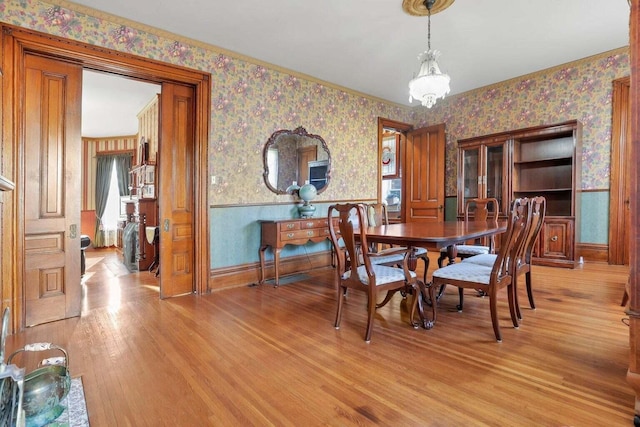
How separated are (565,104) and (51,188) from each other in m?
6.25

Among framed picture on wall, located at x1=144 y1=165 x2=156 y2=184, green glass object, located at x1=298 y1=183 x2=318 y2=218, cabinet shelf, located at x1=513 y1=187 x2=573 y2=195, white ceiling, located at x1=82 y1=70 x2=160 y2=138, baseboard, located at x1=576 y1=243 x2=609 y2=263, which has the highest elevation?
white ceiling, located at x1=82 y1=70 x2=160 y2=138

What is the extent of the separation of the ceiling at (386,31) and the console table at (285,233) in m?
2.05

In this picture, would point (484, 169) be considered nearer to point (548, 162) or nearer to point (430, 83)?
point (548, 162)

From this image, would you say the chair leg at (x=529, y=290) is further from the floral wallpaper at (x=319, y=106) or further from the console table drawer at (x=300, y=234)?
the floral wallpaper at (x=319, y=106)

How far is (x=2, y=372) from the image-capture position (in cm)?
101

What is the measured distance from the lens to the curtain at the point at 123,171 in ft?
26.2

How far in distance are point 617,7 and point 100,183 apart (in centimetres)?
953

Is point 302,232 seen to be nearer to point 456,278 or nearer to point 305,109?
point 305,109

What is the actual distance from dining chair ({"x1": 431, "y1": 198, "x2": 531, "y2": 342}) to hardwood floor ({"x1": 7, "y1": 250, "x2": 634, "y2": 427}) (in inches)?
10.5

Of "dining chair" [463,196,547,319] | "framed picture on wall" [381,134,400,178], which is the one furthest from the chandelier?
"framed picture on wall" [381,134,400,178]

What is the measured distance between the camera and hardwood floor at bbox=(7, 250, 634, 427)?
1.53m

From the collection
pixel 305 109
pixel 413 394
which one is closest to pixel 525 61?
pixel 305 109

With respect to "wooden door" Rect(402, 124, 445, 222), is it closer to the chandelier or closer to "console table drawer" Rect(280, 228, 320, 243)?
→ "console table drawer" Rect(280, 228, 320, 243)

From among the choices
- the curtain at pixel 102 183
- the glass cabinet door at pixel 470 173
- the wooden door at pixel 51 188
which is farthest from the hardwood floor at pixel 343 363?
the curtain at pixel 102 183
